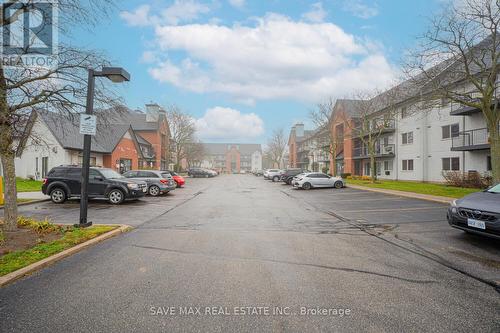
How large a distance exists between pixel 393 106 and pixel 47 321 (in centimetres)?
2873

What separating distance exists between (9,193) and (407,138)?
33735mm

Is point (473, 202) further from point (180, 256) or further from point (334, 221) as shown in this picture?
point (180, 256)

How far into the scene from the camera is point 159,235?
710 centimetres

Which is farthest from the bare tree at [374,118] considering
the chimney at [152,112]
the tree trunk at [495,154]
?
the chimney at [152,112]

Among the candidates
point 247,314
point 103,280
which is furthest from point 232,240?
point 247,314

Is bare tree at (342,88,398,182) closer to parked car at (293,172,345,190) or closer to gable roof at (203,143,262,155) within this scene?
parked car at (293,172,345,190)

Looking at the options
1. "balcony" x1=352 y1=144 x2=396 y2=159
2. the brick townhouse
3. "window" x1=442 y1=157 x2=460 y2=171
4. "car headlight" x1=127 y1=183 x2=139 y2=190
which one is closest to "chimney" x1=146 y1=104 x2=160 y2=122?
the brick townhouse

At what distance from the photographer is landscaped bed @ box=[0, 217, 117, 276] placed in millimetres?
4875

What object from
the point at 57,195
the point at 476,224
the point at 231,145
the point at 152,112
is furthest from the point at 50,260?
the point at 231,145

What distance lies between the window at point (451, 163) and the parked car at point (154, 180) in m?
23.2

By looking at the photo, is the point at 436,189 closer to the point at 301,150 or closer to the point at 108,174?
the point at 108,174

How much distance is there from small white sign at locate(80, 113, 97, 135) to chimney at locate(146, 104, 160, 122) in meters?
50.6

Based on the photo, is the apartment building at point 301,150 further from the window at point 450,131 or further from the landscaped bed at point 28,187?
the landscaped bed at point 28,187

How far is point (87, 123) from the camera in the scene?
7363 millimetres
